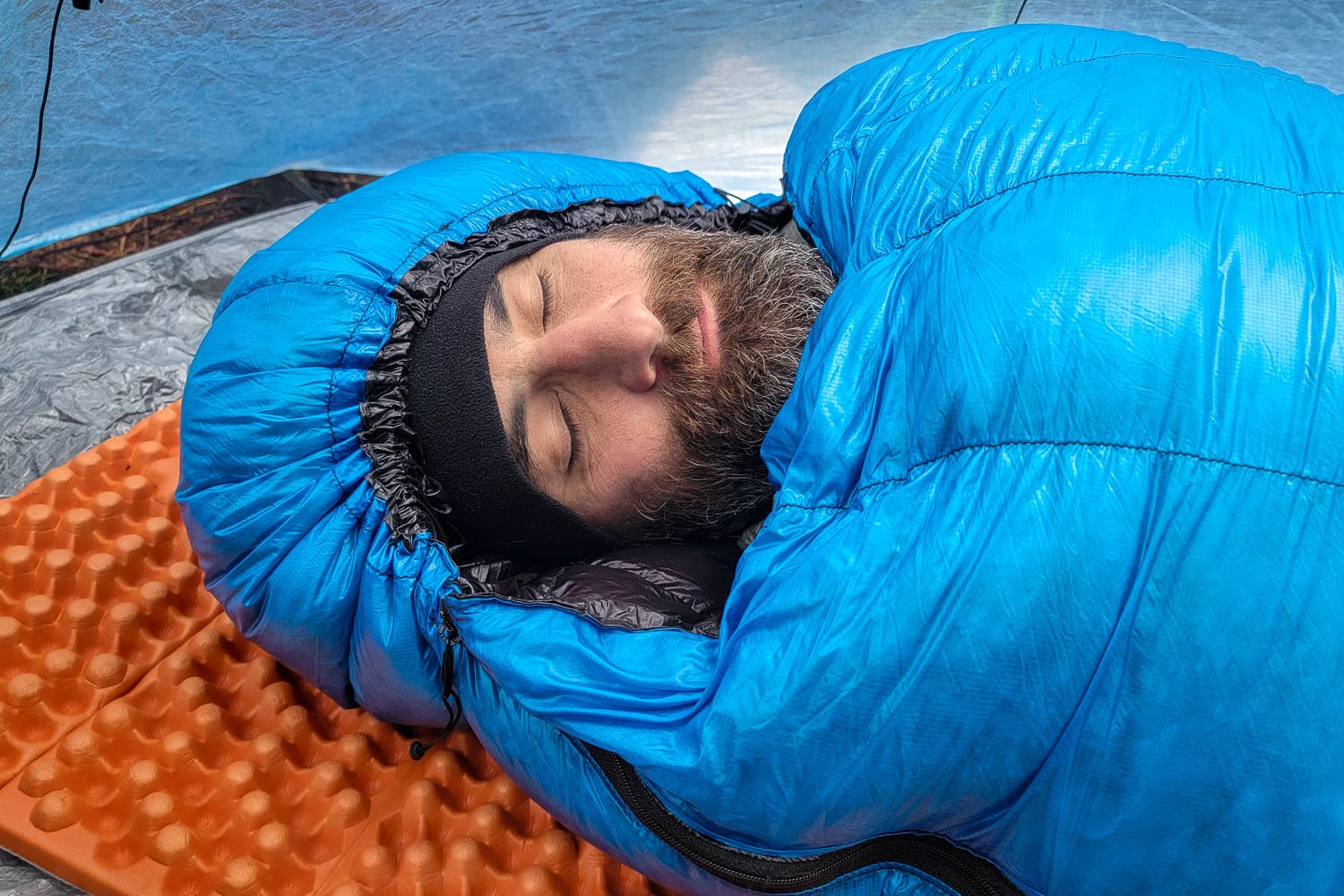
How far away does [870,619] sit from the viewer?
75cm

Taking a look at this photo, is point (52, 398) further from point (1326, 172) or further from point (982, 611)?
point (1326, 172)

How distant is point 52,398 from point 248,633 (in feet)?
2.51

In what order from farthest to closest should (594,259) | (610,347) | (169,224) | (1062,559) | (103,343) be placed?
(169,224) < (103,343) < (594,259) < (610,347) < (1062,559)

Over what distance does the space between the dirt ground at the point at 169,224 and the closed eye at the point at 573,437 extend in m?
1.22

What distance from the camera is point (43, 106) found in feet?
5.11

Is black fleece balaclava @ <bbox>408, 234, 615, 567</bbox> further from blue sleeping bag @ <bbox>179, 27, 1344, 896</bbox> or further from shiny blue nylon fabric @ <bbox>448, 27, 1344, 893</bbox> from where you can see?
shiny blue nylon fabric @ <bbox>448, 27, 1344, 893</bbox>

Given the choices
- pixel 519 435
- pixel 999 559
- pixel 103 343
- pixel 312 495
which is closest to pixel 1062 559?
pixel 999 559

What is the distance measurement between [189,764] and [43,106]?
1115 mm

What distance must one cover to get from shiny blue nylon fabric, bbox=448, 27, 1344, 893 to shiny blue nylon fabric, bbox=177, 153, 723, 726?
184 mm

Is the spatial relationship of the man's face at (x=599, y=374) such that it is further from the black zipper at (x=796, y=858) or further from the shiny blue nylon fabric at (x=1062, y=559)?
the black zipper at (x=796, y=858)

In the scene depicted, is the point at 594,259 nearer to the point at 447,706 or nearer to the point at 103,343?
the point at 447,706

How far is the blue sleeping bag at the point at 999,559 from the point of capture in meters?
0.70

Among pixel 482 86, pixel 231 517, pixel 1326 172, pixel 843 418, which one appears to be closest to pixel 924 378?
pixel 843 418

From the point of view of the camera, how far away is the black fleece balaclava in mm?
1098
